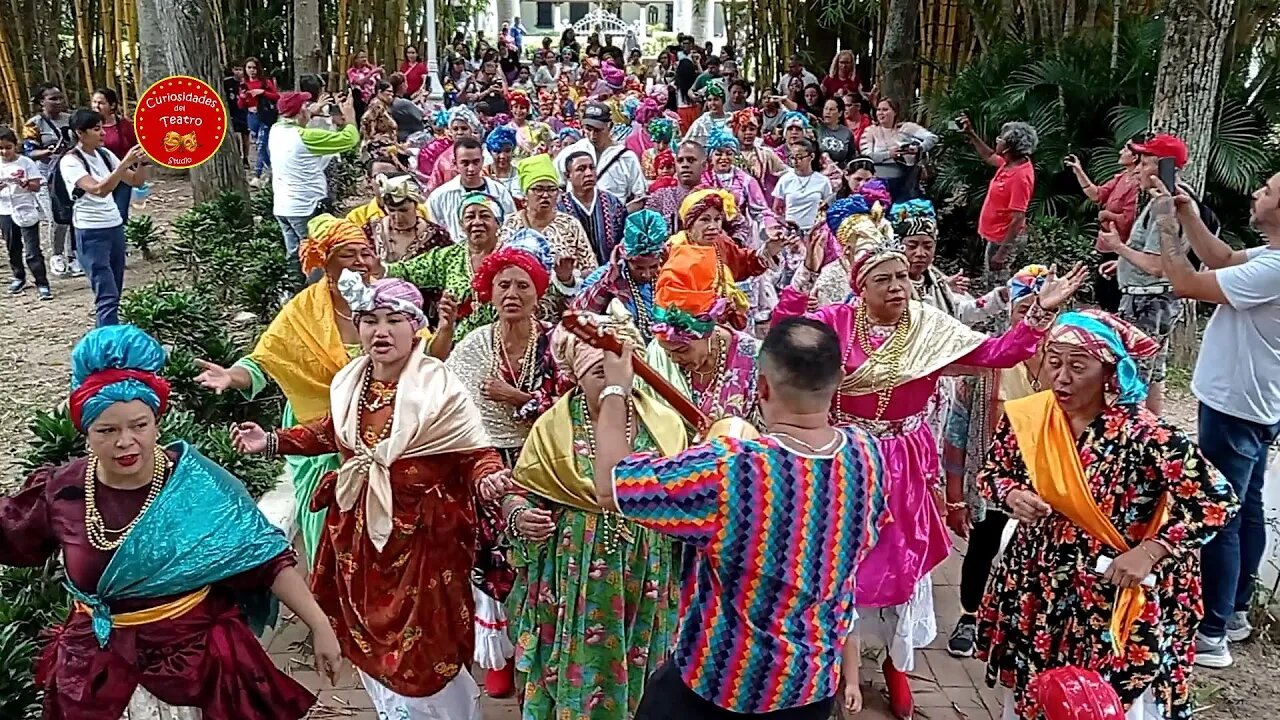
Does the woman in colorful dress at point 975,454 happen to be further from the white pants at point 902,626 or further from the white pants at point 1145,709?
the white pants at point 1145,709

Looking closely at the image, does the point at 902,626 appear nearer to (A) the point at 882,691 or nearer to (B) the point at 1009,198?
(A) the point at 882,691

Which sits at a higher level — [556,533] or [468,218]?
[468,218]

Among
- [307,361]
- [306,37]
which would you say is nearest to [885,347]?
[307,361]

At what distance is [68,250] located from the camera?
11.7m

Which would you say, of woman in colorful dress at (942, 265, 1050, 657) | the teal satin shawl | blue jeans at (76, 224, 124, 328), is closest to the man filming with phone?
woman in colorful dress at (942, 265, 1050, 657)

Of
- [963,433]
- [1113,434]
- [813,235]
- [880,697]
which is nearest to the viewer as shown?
[1113,434]

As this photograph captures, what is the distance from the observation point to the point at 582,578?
141 inches

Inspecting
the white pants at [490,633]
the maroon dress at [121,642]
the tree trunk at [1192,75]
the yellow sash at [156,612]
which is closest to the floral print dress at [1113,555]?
the white pants at [490,633]

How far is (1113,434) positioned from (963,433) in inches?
84.1

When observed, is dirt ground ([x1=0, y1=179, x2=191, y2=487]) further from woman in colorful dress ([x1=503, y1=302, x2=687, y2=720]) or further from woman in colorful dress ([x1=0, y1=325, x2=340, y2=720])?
woman in colorful dress ([x1=503, y1=302, x2=687, y2=720])

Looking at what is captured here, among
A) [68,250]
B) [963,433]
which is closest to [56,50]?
[68,250]

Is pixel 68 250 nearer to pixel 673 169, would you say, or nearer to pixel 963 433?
pixel 673 169

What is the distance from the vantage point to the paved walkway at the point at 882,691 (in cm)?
438

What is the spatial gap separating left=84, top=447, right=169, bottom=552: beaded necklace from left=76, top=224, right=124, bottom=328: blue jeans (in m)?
6.16
